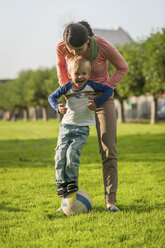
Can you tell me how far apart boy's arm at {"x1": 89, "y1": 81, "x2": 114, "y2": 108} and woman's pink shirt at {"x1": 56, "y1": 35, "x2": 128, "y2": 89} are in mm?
122

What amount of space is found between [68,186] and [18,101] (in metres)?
61.3

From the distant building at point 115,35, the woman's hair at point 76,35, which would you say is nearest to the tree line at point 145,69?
the distant building at point 115,35

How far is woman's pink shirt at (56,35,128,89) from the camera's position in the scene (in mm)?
5070

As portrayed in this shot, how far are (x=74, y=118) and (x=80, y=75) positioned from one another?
68cm

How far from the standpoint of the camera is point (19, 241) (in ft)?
14.0

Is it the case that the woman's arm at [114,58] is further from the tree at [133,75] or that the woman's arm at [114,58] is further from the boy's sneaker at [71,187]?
the tree at [133,75]

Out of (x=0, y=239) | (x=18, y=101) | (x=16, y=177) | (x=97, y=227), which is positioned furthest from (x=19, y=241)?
(x=18, y=101)

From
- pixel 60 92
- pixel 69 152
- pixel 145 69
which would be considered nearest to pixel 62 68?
pixel 60 92

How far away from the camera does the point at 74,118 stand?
17.1ft

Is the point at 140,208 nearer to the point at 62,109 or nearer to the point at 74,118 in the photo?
the point at 74,118

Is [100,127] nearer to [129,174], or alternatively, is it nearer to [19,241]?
[19,241]

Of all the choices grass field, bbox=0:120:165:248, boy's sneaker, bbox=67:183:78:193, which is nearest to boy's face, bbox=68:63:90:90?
boy's sneaker, bbox=67:183:78:193

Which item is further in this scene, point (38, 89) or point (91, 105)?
point (38, 89)

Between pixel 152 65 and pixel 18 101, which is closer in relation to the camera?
pixel 152 65
